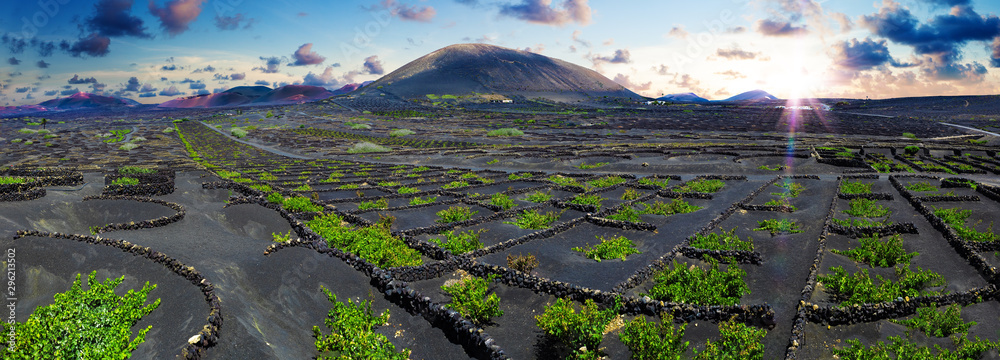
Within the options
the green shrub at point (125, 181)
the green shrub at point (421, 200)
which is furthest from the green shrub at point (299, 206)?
the green shrub at point (125, 181)

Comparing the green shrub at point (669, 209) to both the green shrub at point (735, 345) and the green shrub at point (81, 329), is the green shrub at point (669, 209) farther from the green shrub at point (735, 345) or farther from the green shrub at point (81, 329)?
the green shrub at point (81, 329)

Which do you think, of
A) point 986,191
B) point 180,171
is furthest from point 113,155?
Answer: point 986,191

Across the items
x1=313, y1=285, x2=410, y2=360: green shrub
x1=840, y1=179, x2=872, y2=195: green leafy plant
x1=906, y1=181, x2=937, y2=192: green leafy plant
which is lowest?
x1=313, y1=285, x2=410, y2=360: green shrub

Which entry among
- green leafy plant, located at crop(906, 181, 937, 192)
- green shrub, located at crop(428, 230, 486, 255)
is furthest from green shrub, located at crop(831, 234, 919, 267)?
green leafy plant, located at crop(906, 181, 937, 192)

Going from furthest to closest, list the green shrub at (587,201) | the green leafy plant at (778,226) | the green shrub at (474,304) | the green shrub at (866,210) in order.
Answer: the green shrub at (587,201), the green shrub at (866,210), the green leafy plant at (778,226), the green shrub at (474,304)

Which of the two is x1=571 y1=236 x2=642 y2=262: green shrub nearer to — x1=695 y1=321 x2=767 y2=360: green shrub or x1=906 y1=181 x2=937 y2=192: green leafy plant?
x1=695 y1=321 x2=767 y2=360: green shrub

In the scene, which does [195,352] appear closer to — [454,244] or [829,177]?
[454,244]
